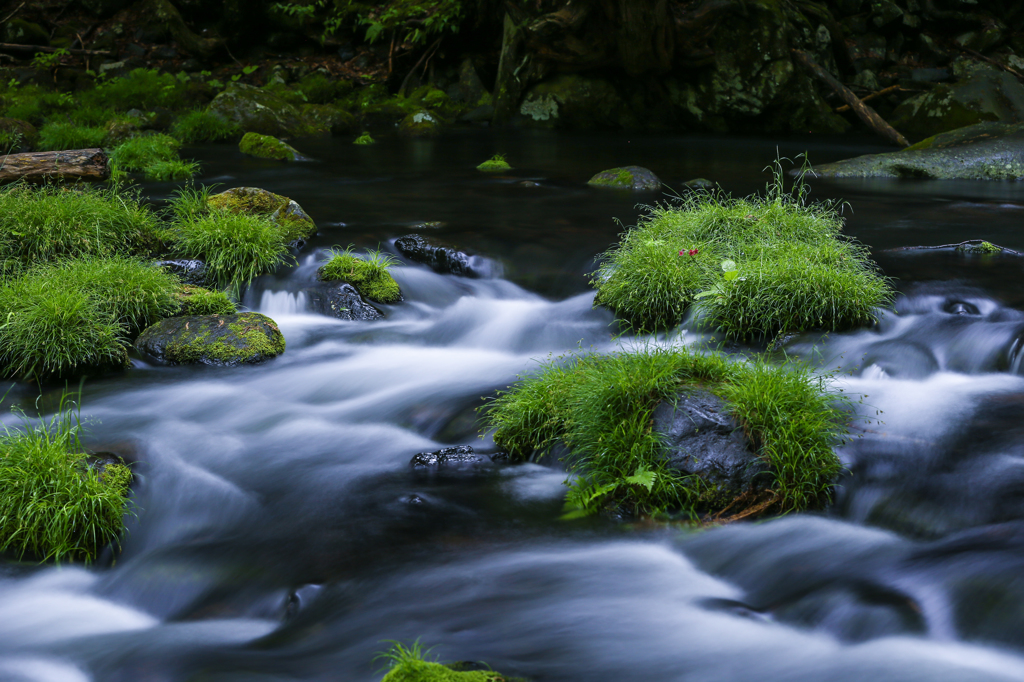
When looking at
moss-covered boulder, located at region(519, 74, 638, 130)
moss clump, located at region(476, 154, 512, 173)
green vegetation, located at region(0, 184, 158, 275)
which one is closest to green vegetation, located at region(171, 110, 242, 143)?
moss clump, located at region(476, 154, 512, 173)

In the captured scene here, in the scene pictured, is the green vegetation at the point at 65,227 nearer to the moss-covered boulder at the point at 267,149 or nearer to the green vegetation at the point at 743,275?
the green vegetation at the point at 743,275

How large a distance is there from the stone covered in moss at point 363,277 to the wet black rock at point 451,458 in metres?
2.90

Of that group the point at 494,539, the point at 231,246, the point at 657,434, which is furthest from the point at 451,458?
the point at 231,246

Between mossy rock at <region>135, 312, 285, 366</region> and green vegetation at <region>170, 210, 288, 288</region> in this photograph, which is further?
green vegetation at <region>170, 210, 288, 288</region>

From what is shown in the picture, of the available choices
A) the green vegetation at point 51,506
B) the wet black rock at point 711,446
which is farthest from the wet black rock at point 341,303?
the wet black rock at point 711,446

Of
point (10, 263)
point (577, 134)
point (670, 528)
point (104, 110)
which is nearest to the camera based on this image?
point (670, 528)

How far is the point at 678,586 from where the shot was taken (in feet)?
11.6

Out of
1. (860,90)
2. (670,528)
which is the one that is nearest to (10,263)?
(670,528)

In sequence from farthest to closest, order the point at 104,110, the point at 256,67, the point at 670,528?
the point at 256,67
the point at 104,110
the point at 670,528

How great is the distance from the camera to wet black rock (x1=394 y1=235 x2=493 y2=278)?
7996mm

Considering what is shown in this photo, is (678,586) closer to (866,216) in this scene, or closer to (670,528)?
(670,528)

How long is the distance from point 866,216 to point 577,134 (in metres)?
9.42

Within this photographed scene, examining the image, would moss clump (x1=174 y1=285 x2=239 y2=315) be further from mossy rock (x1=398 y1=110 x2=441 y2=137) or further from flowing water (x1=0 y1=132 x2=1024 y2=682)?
mossy rock (x1=398 y1=110 x2=441 y2=137)

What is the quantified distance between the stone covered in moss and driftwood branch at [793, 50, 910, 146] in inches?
462
